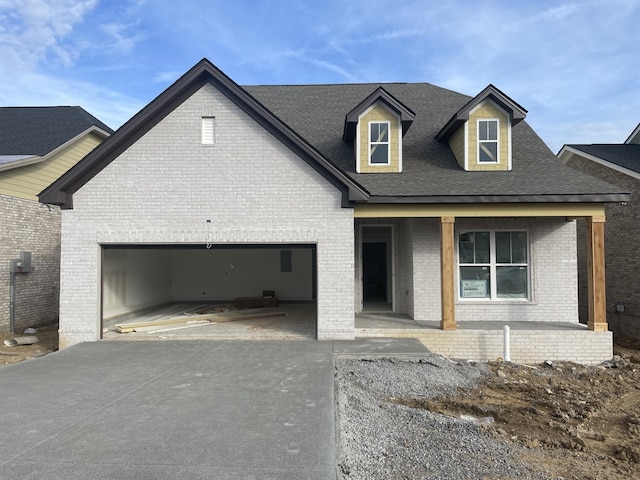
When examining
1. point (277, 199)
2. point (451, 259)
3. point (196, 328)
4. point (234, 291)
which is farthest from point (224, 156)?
point (234, 291)

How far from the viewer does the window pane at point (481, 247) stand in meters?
11.5

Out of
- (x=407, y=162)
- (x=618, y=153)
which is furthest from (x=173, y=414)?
(x=618, y=153)

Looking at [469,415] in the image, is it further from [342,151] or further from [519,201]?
[342,151]

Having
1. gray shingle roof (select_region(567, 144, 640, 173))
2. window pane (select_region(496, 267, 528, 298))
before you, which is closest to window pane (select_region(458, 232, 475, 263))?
window pane (select_region(496, 267, 528, 298))

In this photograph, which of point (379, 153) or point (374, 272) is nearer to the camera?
point (379, 153)

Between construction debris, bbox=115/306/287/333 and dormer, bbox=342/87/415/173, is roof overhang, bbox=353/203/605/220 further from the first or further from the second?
construction debris, bbox=115/306/287/333

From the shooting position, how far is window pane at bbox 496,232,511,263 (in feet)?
37.5

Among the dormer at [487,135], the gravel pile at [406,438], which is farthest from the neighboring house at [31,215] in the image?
the dormer at [487,135]

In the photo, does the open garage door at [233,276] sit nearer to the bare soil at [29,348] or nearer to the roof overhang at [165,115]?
the bare soil at [29,348]

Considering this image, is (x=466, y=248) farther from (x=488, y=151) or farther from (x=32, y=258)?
(x=32, y=258)

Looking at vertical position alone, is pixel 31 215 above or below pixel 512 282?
above

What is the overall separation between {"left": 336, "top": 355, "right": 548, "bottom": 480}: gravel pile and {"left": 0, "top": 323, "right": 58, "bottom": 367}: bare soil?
772 centimetres

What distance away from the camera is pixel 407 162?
1170 centimetres

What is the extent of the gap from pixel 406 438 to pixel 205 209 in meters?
6.67
